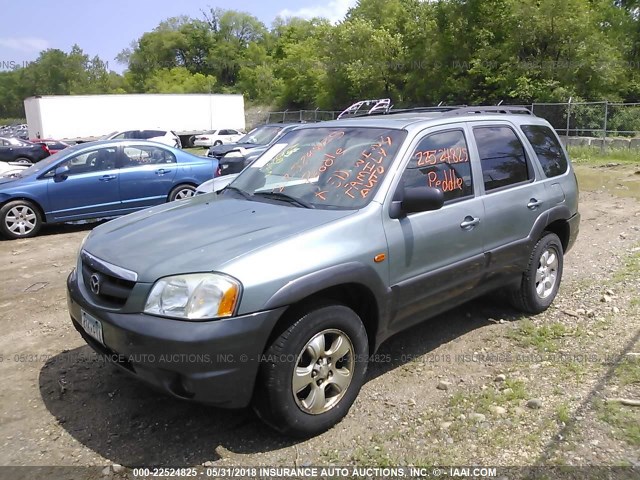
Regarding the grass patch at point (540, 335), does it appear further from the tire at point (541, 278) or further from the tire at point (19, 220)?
the tire at point (19, 220)

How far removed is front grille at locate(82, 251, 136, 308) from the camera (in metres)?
2.96

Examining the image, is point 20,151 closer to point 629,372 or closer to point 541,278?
point 541,278

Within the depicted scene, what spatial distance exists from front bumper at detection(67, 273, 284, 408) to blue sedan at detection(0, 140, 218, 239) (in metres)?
6.65

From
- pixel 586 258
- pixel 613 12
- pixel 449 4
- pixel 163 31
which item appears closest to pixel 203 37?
pixel 163 31

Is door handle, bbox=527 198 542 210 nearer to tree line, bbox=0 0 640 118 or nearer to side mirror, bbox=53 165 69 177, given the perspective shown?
side mirror, bbox=53 165 69 177

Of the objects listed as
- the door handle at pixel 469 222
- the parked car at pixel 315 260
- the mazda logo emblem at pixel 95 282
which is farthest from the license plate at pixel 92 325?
the door handle at pixel 469 222

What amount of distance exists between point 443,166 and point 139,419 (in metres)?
2.69

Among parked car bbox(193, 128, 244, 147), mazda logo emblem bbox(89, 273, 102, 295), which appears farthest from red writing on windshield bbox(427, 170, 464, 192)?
parked car bbox(193, 128, 244, 147)

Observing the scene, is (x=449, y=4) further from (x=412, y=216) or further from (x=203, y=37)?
(x=203, y=37)

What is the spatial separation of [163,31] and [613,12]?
80.4 metres

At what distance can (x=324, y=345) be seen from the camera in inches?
122

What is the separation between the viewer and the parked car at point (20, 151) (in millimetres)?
20453

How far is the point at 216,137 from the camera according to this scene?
102 feet

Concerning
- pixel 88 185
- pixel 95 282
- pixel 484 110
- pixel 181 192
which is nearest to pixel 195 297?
pixel 95 282
